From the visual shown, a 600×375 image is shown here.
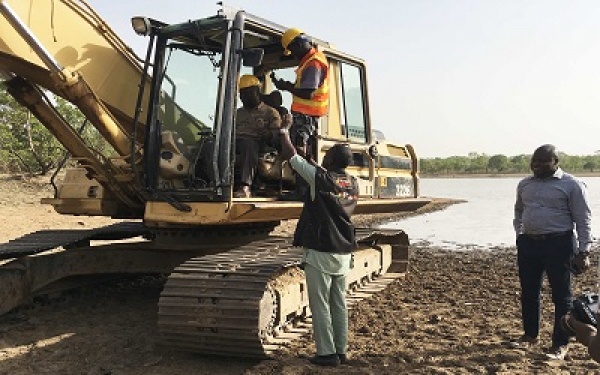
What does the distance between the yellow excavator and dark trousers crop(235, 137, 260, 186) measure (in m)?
0.09

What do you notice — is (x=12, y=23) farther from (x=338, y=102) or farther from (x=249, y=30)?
(x=338, y=102)

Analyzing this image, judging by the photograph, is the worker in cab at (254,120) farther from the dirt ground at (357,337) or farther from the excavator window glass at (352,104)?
the dirt ground at (357,337)

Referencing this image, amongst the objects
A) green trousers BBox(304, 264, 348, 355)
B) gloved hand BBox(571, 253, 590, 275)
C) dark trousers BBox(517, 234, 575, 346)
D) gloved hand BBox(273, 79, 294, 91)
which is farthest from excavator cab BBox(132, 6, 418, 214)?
gloved hand BBox(571, 253, 590, 275)

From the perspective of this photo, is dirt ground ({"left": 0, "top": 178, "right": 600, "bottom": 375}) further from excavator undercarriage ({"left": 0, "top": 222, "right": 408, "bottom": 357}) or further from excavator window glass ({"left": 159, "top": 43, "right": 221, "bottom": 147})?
excavator window glass ({"left": 159, "top": 43, "right": 221, "bottom": 147})

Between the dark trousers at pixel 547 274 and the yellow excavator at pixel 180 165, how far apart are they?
6.67 feet

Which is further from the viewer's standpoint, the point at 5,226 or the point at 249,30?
the point at 5,226

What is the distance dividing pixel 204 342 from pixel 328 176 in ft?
5.39

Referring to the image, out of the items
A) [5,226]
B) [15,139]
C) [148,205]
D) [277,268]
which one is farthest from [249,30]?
[15,139]

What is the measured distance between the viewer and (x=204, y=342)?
5.08 m

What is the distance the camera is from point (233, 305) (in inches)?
194

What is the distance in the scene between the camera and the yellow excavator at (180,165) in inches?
205

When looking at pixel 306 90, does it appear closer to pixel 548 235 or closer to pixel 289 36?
pixel 289 36

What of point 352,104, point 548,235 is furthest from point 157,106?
point 548,235

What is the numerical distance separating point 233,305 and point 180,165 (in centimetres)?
180
